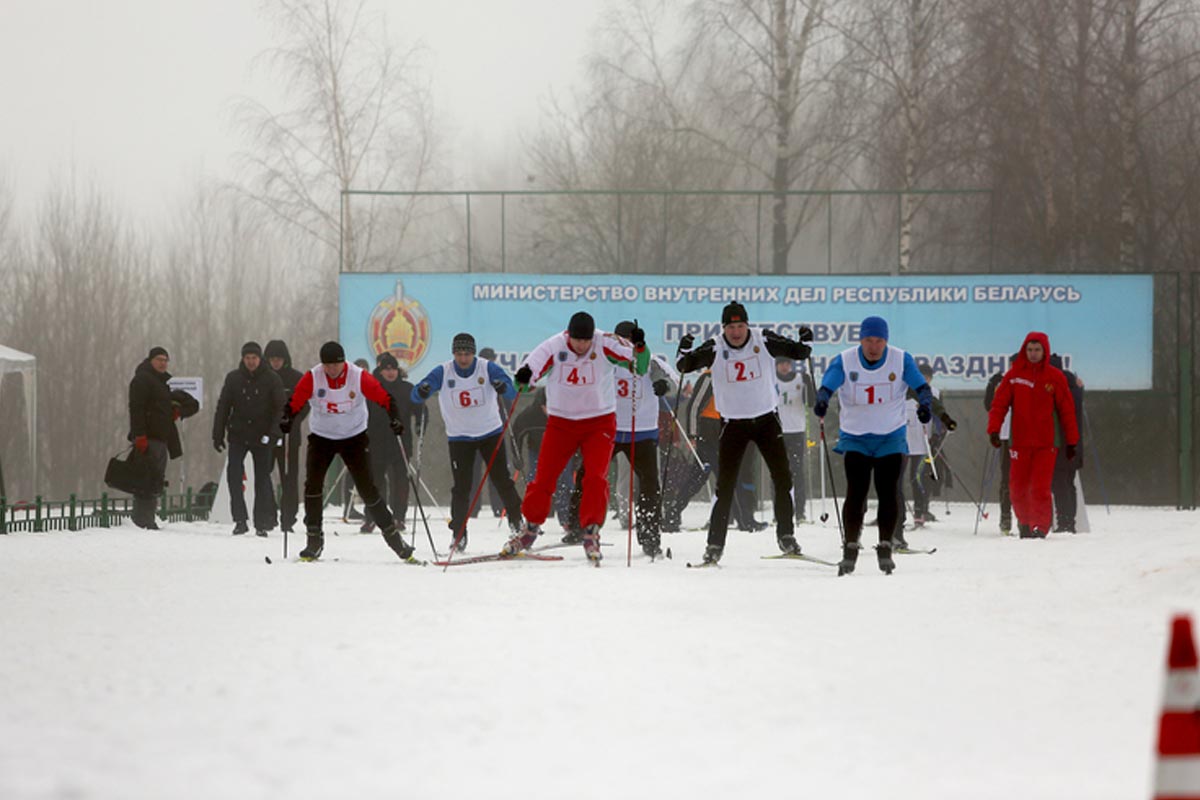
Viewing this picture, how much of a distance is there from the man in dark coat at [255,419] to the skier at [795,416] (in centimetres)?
542

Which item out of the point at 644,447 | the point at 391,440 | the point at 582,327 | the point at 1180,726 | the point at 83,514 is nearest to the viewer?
the point at 1180,726

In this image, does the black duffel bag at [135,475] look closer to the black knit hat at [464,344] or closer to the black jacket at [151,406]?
the black jacket at [151,406]

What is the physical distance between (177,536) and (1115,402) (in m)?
16.5

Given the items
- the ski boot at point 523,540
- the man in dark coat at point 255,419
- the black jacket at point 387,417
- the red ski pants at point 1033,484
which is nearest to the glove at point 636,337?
the ski boot at point 523,540

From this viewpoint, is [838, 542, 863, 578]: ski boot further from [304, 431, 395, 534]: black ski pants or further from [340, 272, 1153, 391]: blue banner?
[340, 272, 1153, 391]: blue banner

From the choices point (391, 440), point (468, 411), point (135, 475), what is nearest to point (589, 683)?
point (468, 411)

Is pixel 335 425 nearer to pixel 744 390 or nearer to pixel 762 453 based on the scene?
pixel 744 390

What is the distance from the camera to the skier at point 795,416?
1927 centimetres

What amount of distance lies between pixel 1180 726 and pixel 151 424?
612 inches

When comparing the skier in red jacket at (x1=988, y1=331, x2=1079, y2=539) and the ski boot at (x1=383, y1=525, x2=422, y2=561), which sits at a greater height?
the skier in red jacket at (x1=988, y1=331, x2=1079, y2=539)

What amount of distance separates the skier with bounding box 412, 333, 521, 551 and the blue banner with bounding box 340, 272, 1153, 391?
9718mm

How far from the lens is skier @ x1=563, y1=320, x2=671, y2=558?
43.0ft

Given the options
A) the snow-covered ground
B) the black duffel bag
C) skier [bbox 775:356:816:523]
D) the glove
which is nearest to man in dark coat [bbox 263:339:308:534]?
the black duffel bag

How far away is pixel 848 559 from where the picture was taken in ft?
38.3
